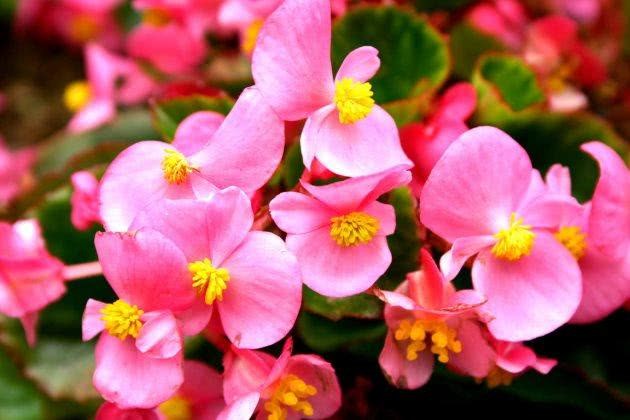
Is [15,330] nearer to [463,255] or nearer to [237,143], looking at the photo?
[237,143]

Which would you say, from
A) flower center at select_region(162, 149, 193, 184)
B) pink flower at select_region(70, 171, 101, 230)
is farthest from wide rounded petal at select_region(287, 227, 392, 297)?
pink flower at select_region(70, 171, 101, 230)

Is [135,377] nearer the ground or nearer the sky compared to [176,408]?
nearer the sky

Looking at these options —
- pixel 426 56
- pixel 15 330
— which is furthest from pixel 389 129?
pixel 15 330

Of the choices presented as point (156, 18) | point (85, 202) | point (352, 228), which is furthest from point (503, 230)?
point (156, 18)

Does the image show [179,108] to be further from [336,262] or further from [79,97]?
[79,97]

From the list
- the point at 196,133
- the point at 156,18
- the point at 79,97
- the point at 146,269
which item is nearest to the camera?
the point at 146,269

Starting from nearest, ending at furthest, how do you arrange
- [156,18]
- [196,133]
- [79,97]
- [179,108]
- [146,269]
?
1. [146,269]
2. [196,133]
3. [179,108]
4. [156,18]
5. [79,97]

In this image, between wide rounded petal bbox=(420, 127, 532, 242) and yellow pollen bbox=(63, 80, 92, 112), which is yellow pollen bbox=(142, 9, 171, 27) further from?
wide rounded petal bbox=(420, 127, 532, 242)
